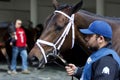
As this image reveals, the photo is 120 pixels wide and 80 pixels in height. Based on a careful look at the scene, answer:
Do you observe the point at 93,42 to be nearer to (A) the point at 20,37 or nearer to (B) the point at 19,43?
(A) the point at 20,37

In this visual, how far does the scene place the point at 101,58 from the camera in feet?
11.8

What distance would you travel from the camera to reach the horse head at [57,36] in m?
4.94

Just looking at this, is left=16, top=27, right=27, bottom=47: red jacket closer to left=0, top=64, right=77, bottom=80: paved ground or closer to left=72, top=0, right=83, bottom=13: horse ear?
left=0, top=64, right=77, bottom=80: paved ground

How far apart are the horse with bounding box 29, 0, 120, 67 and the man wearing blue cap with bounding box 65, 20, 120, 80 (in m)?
1.16

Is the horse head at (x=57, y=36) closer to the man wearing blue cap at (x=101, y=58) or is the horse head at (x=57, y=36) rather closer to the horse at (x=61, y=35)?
the horse at (x=61, y=35)

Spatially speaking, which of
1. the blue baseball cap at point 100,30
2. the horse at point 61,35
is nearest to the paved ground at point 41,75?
the horse at point 61,35

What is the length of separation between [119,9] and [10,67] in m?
5.18

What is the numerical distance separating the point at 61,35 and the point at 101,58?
139 centimetres

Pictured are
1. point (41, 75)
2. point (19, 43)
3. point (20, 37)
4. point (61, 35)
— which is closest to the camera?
point (61, 35)

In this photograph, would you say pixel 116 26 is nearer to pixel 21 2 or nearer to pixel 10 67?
pixel 10 67

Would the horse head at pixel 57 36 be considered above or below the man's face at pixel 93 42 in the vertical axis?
below

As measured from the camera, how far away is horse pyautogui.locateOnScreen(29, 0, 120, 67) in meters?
4.93

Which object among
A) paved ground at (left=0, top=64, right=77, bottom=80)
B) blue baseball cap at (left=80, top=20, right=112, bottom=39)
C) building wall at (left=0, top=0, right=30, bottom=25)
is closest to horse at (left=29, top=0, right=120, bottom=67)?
blue baseball cap at (left=80, top=20, right=112, bottom=39)

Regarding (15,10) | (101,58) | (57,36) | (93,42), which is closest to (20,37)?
(15,10)
